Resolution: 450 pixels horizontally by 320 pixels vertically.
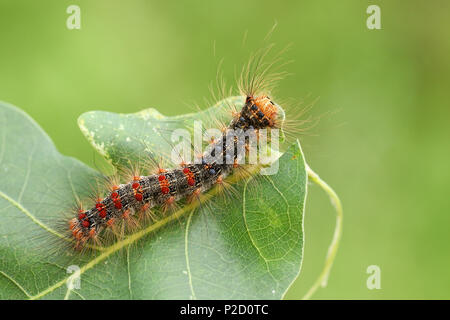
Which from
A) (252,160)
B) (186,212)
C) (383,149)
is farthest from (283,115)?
(383,149)

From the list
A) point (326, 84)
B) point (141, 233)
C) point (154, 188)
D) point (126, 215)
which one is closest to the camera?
point (141, 233)

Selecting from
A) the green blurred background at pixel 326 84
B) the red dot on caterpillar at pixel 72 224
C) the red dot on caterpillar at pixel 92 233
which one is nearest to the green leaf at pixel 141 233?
the red dot on caterpillar at pixel 72 224

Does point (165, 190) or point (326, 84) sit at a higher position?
point (326, 84)

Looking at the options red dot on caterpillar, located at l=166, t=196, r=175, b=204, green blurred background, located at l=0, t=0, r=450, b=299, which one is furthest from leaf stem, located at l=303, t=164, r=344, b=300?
green blurred background, located at l=0, t=0, r=450, b=299

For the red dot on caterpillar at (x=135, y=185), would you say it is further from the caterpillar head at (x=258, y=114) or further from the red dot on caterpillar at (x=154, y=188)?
the caterpillar head at (x=258, y=114)

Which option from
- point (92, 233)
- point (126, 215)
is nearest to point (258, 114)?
point (126, 215)

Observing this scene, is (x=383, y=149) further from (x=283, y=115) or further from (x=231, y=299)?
(x=231, y=299)

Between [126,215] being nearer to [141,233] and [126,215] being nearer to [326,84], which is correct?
[141,233]
